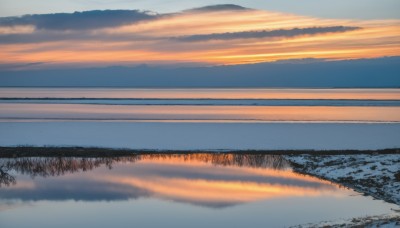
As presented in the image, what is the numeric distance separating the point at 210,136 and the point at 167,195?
21.0m

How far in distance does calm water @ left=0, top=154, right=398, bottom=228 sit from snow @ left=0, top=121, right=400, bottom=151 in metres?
6.90

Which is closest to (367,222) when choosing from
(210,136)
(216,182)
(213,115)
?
(216,182)

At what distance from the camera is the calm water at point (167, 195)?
15984 millimetres

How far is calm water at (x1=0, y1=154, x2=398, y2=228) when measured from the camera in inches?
629

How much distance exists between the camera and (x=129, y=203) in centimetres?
1803

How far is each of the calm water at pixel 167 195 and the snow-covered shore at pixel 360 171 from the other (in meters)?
0.79

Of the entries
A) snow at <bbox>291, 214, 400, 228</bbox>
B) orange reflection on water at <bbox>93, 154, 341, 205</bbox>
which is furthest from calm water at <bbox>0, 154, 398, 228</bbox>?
snow at <bbox>291, 214, 400, 228</bbox>

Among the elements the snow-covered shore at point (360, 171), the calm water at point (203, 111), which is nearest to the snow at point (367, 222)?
the snow-covered shore at point (360, 171)

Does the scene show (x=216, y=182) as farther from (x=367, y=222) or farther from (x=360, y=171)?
(x=367, y=222)

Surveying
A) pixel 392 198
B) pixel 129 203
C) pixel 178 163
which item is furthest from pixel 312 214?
pixel 178 163

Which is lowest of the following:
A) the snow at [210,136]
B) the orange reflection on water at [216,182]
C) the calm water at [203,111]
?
the calm water at [203,111]

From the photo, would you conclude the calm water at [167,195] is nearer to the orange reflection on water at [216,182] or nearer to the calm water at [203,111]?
the orange reflection on water at [216,182]

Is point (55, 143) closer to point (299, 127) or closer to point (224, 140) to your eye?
point (224, 140)

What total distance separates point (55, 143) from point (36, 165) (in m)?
9.44
